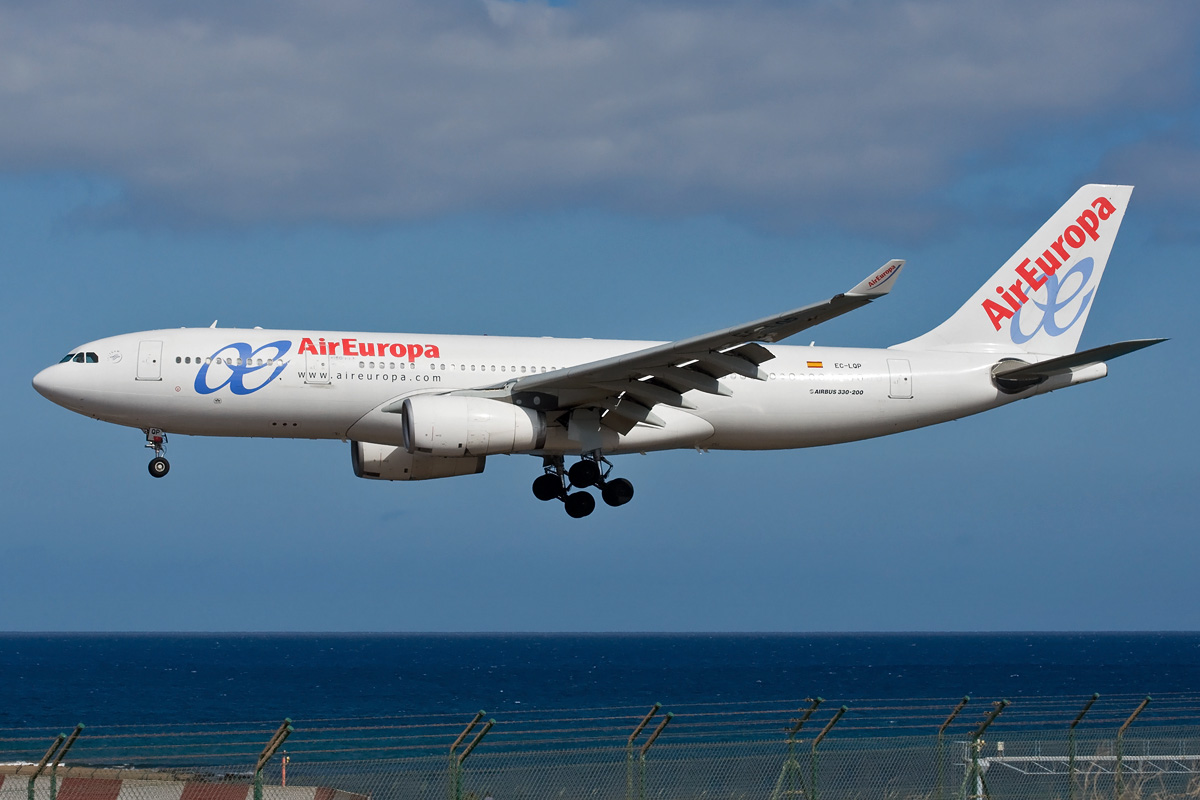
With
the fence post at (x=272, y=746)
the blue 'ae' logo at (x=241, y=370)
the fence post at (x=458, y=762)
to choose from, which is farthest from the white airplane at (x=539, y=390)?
the fence post at (x=272, y=746)

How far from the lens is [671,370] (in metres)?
27.1

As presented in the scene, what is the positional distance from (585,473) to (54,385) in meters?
11.6

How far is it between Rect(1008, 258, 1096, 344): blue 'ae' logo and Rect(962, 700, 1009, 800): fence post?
18.0 meters

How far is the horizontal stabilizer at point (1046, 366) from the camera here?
28281 mm

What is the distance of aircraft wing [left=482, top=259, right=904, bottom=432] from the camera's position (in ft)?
77.3

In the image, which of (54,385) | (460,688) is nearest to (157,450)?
(54,385)

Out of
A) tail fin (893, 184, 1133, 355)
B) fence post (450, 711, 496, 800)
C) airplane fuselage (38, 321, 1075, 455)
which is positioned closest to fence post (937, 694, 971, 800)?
fence post (450, 711, 496, 800)

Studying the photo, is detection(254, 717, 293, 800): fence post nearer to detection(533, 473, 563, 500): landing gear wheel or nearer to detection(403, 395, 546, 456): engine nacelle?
detection(403, 395, 546, 456): engine nacelle

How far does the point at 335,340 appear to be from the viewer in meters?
28.2

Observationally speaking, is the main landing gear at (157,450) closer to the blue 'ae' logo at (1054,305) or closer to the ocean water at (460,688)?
the blue 'ae' logo at (1054,305)

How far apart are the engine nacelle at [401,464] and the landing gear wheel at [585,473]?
7.21 ft

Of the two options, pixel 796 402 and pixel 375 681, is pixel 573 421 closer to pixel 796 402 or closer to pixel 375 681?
pixel 796 402

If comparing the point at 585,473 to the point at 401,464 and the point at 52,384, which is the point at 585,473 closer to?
the point at 401,464

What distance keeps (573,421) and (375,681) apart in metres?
110
